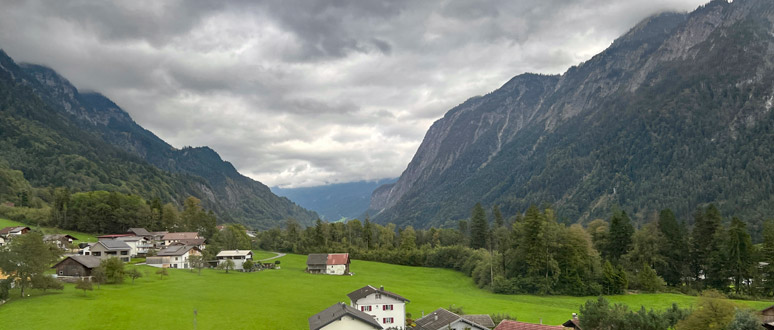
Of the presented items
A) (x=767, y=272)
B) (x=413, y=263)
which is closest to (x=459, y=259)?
(x=413, y=263)

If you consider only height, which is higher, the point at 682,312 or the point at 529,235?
the point at 529,235

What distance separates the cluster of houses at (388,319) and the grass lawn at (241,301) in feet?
19.7

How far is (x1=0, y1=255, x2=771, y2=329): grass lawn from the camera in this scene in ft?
161

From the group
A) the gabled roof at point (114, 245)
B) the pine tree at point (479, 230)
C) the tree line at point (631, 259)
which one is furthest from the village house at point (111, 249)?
the pine tree at point (479, 230)

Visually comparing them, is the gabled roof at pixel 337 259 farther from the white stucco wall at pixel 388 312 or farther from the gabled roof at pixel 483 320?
the gabled roof at pixel 483 320

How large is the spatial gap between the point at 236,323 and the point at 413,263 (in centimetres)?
8476

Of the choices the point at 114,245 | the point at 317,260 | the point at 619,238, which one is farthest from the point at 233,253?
the point at 619,238

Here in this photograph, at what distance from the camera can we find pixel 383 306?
194ft

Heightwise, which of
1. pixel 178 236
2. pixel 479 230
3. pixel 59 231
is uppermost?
pixel 479 230

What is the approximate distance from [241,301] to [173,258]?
→ 140ft

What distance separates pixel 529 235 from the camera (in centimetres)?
9194

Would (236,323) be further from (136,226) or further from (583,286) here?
(136,226)

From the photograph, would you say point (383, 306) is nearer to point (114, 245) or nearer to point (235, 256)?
point (235, 256)

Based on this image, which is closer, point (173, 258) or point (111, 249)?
point (111, 249)
